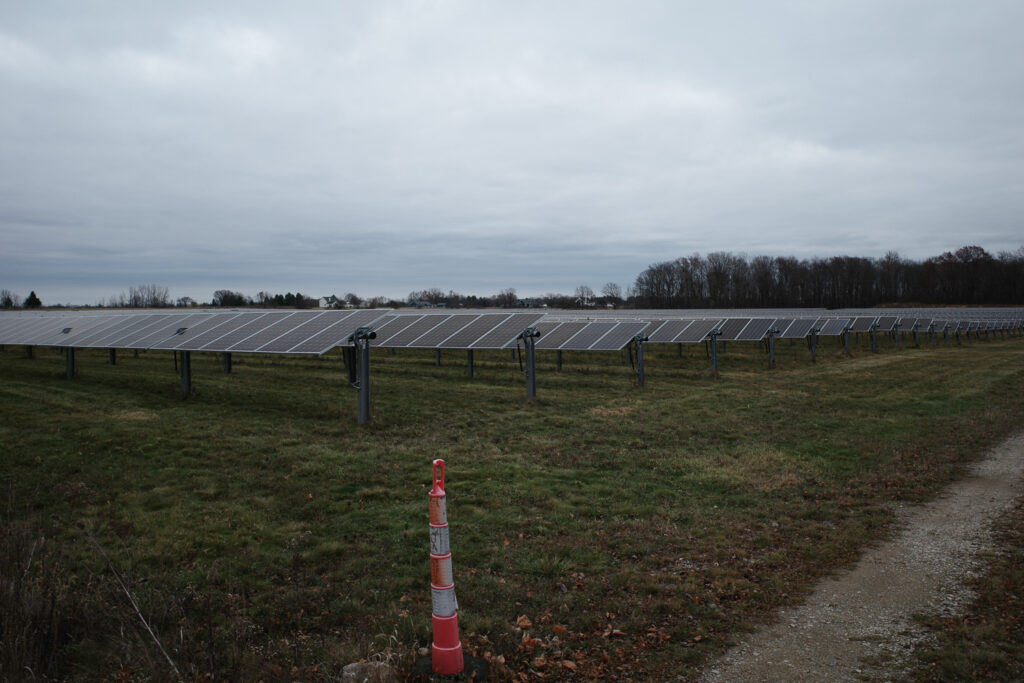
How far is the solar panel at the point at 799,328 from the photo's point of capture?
3719 centimetres

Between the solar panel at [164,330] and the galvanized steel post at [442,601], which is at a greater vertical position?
the solar panel at [164,330]

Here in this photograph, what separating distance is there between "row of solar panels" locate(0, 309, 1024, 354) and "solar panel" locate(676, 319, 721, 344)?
5 cm

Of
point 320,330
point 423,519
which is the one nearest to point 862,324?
point 320,330

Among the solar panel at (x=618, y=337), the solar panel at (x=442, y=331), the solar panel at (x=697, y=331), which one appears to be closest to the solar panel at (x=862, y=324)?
the solar panel at (x=697, y=331)

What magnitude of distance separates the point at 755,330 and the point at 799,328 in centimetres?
416

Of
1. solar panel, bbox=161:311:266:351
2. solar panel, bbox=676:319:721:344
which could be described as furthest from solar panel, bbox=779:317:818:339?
solar panel, bbox=161:311:266:351

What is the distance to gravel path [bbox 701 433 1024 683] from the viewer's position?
484 cm

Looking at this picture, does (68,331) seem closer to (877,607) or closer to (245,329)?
(245,329)

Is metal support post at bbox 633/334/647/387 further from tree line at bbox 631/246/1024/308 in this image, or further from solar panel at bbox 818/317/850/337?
tree line at bbox 631/246/1024/308

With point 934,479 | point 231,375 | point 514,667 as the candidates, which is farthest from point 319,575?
point 231,375

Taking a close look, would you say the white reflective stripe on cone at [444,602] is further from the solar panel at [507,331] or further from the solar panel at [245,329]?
the solar panel at [507,331]

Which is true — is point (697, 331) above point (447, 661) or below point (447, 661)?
above

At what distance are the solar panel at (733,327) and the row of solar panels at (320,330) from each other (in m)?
0.06

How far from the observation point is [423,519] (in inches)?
330
